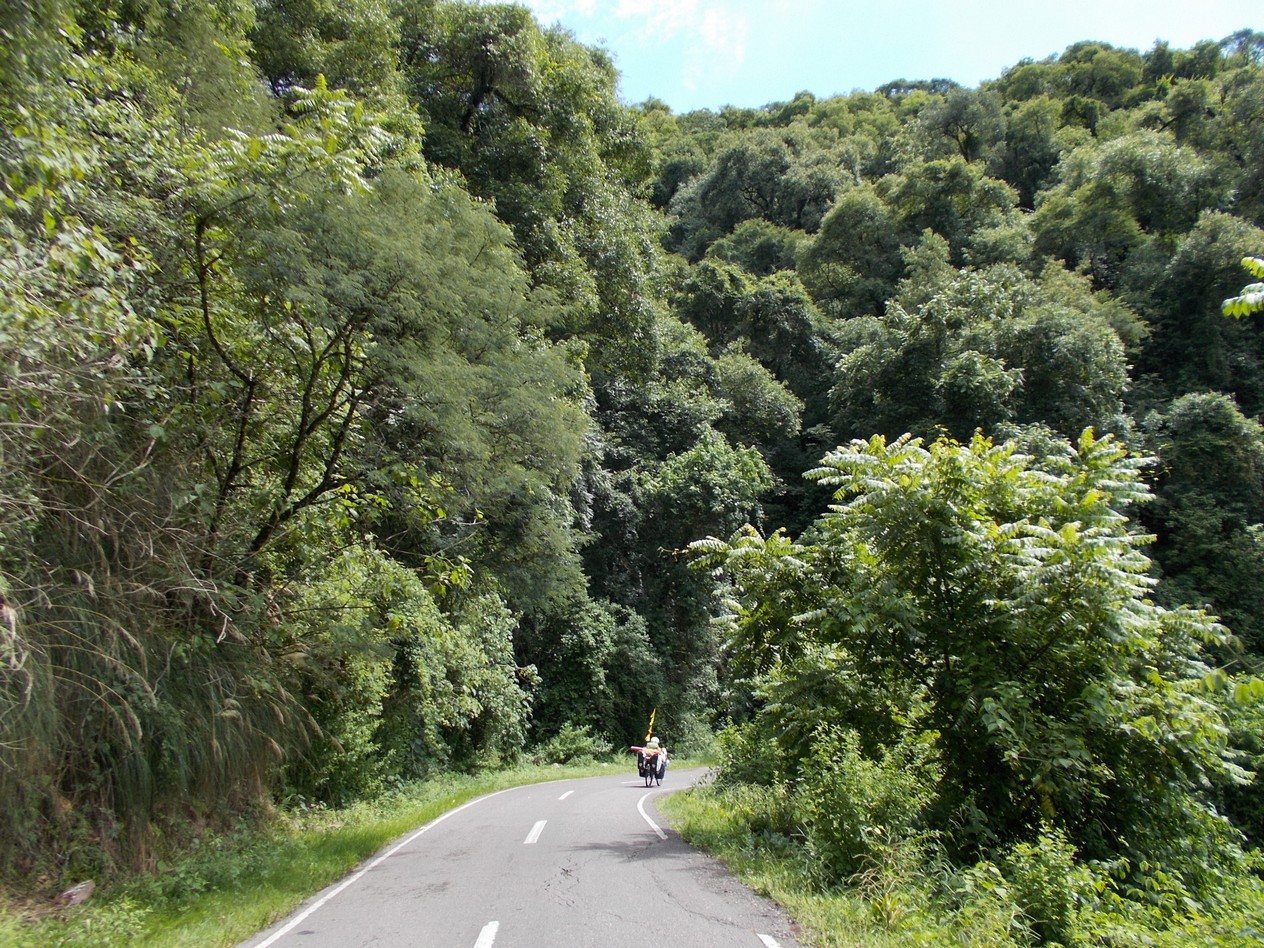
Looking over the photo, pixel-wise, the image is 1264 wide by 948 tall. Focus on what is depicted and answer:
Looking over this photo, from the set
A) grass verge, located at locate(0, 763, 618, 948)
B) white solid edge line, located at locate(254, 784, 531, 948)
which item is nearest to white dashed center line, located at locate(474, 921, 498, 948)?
white solid edge line, located at locate(254, 784, 531, 948)

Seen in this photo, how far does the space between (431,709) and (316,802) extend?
326cm

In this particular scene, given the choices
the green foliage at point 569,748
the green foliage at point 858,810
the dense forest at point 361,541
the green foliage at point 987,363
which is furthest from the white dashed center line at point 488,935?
the green foliage at point 987,363

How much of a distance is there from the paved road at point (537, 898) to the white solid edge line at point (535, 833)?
A: 0.07 ft

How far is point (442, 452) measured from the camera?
448 inches

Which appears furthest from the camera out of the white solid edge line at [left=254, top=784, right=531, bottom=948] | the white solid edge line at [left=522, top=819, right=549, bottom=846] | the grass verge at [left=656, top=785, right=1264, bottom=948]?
the white solid edge line at [left=522, top=819, right=549, bottom=846]

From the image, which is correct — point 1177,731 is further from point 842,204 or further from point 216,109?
point 842,204

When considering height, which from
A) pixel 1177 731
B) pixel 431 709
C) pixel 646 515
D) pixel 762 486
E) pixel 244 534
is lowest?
pixel 431 709

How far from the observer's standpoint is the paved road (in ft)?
20.7

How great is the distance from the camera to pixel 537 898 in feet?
24.9

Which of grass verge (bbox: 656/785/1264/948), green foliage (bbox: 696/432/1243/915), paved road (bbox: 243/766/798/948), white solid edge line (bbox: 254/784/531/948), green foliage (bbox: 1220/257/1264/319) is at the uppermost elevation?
green foliage (bbox: 1220/257/1264/319)

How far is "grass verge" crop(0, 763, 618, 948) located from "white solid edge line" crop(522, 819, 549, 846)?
Answer: 6.83 feet

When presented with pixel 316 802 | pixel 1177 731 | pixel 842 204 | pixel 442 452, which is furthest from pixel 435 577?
pixel 842 204

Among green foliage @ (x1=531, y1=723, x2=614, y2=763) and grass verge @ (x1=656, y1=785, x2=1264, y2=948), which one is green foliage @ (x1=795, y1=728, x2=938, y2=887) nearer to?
grass verge @ (x1=656, y1=785, x2=1264, y2=948)

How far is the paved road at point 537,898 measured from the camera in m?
6.30
